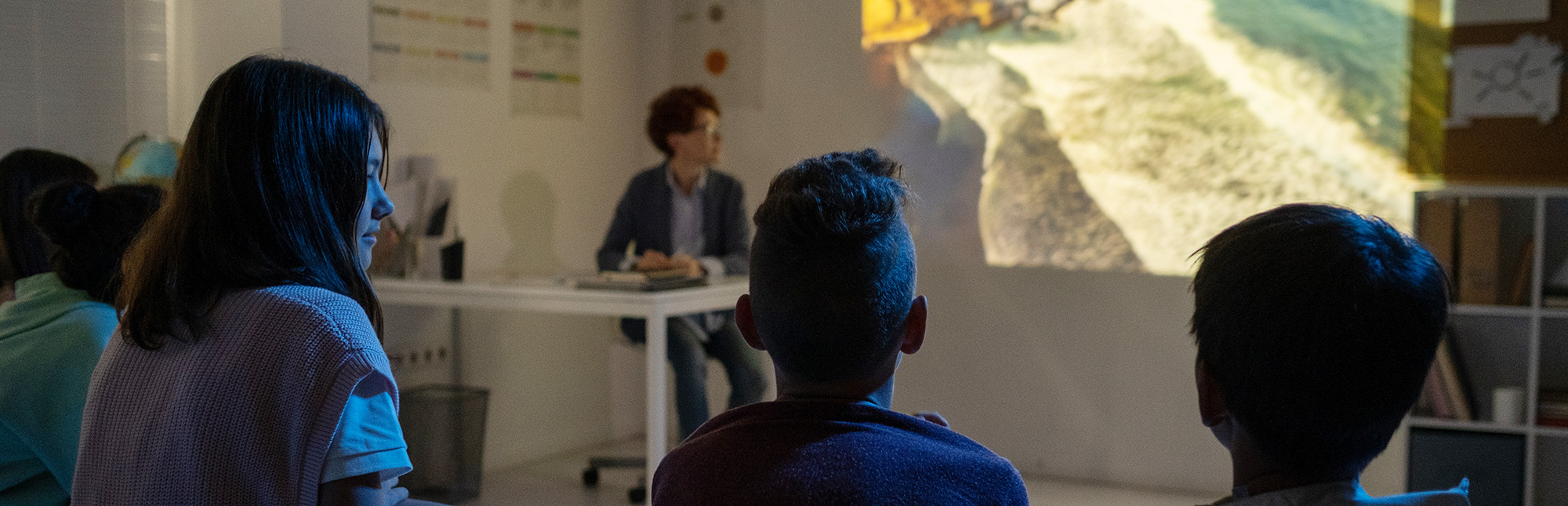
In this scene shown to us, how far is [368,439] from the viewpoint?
1.06 metres

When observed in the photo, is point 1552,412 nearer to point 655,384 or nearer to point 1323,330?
point 655,384

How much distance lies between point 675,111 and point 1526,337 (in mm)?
2546

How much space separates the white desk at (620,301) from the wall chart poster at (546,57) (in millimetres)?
929

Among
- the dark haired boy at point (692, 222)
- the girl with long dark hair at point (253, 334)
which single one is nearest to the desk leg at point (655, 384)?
the dark haired boy at point (692, 222)

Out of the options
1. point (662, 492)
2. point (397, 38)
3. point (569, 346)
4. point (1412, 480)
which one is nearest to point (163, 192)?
point (662, 492)

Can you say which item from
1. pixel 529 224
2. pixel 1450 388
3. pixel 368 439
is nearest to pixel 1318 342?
pixel 368 439

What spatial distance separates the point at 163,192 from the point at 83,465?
27.4 inches

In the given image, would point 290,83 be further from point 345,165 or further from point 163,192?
point 163,192

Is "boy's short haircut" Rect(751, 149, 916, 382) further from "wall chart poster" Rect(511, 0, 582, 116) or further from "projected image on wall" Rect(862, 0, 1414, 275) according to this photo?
"wall chart poster" Rect(511, 0, 582, 116)

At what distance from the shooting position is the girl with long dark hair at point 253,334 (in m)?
1.01

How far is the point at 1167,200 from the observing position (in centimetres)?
369

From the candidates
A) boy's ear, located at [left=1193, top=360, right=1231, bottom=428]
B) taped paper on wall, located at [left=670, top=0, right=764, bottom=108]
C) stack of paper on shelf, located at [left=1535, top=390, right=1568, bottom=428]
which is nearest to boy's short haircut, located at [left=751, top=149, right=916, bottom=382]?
boy's ear, located at [left=1193, top=360, right=1231, bottom=428]

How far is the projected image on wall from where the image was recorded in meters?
3.44

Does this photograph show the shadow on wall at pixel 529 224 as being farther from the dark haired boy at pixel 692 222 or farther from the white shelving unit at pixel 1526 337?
the white shelving unit at pixel 1526 337
